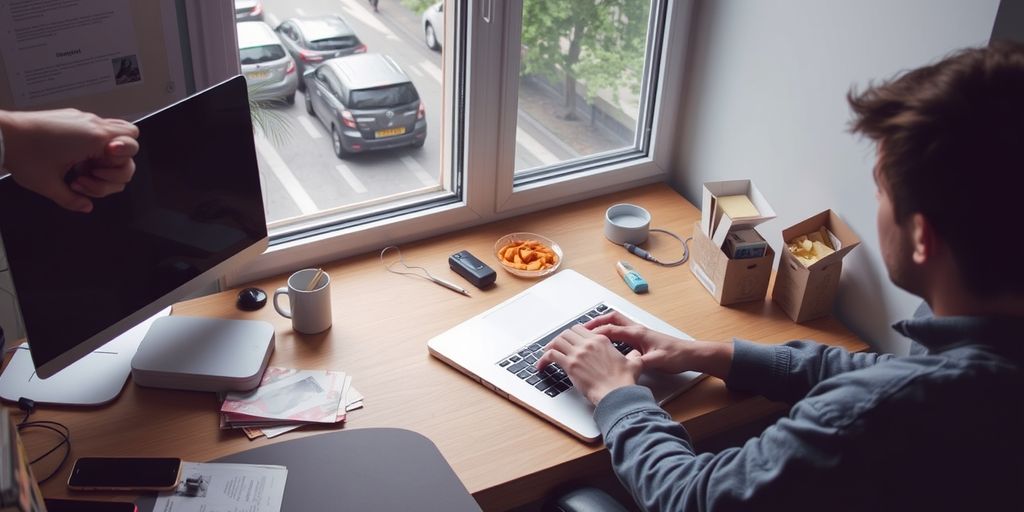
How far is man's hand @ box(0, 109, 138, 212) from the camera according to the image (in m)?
1.18

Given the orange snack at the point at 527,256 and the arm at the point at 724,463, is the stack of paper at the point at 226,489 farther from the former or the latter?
the orange snack at the point at 527,256

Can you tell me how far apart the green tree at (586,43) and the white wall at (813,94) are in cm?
14

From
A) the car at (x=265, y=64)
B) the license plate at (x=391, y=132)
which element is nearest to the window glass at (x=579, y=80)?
the license plate at (x=391, y=132)

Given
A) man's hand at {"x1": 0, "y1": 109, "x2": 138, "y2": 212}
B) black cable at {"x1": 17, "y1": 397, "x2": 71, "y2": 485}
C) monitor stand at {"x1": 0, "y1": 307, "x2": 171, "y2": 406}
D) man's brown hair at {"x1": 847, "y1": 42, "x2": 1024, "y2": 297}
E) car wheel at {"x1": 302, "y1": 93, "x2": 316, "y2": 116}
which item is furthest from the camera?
car wheel at {"x1": 302, "y1": 93, "x2": 316, "y2": 116}

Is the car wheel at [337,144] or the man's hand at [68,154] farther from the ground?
the man's hand at [68,154]

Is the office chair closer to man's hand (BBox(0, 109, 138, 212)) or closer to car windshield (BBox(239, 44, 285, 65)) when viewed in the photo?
man's hand (BBox(0, 109, 138, 212))

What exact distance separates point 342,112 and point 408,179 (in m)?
0.23

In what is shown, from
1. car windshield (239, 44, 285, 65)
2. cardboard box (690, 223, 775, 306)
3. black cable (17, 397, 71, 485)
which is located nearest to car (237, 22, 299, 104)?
car windshield (239, 44, 285, 65)

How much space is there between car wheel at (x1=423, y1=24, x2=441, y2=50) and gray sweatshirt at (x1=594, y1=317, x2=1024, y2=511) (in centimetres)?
107

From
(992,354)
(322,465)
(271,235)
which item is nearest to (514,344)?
(322,465)

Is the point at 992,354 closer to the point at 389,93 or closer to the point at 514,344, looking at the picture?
the point at 514,344

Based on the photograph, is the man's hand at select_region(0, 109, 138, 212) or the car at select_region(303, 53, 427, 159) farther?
the car at select_region(303, 53, 427, 159)

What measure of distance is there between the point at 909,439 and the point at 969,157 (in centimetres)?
33

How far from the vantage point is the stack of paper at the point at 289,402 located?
140 cm
